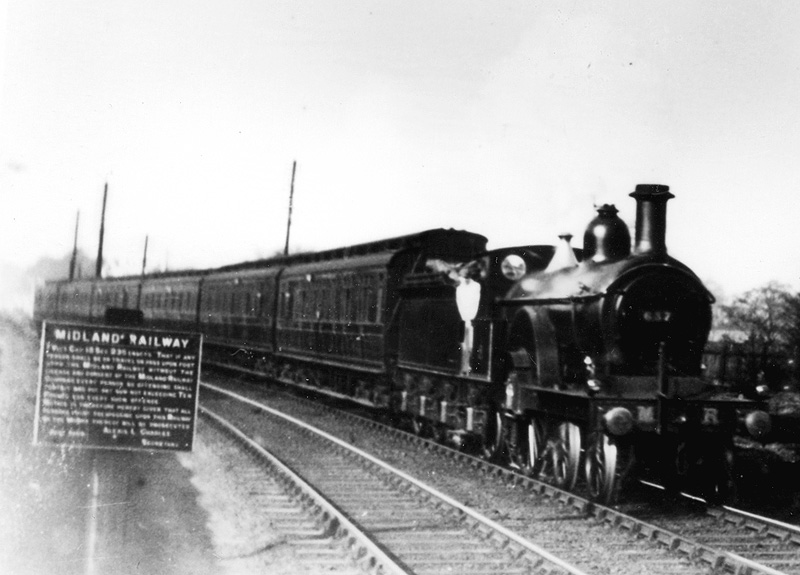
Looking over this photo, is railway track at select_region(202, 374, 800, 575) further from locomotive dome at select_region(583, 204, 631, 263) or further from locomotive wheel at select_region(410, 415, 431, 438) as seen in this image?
locomotive wheel at select_region(410, 415, 431, 438)

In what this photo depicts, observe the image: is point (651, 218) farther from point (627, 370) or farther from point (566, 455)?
point (566, 455)

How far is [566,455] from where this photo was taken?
9.77 m

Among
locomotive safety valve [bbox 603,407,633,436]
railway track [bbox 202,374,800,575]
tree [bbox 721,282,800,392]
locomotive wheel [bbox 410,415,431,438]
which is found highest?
tree [bbox 721,282,800,392]

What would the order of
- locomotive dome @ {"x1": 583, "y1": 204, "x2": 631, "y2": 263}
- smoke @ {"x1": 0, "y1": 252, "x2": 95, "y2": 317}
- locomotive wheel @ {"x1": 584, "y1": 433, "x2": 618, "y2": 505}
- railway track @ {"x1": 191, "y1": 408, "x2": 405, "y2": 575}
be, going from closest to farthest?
railway track @ {"x1": 191, "y1": 408, "x2": 405, "y2": 575} < locomotive wheel @ {"x1": 584, "y1": 433, "x2": 618, "y2": 505} < locomotive dome @ {"x1": 583, "y1": 204, "x2": 631, "y2": 263} < smoke @ {"x1": 0, "y1": 252, "x2": 95, "y2": 317}

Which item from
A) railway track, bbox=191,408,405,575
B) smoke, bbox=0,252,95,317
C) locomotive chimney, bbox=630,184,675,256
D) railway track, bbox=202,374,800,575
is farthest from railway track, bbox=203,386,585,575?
smoke, bbox=0,252,95,317

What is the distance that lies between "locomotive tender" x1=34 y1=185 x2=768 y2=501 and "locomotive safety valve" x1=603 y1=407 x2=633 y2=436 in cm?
1

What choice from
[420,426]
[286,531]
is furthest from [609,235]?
[420,426]

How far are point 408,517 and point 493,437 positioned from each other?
3.63 m

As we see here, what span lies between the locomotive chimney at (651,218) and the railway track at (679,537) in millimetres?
2832

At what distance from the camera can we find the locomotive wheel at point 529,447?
416 inches

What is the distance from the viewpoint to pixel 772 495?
35.2ft

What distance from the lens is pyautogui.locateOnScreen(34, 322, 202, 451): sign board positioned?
572 centimetres

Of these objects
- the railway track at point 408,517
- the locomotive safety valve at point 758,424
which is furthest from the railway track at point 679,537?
the locomotive safety valve at point 758,424

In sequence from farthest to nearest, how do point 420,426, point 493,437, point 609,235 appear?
point 420,426, point 493,437, point 609,235
